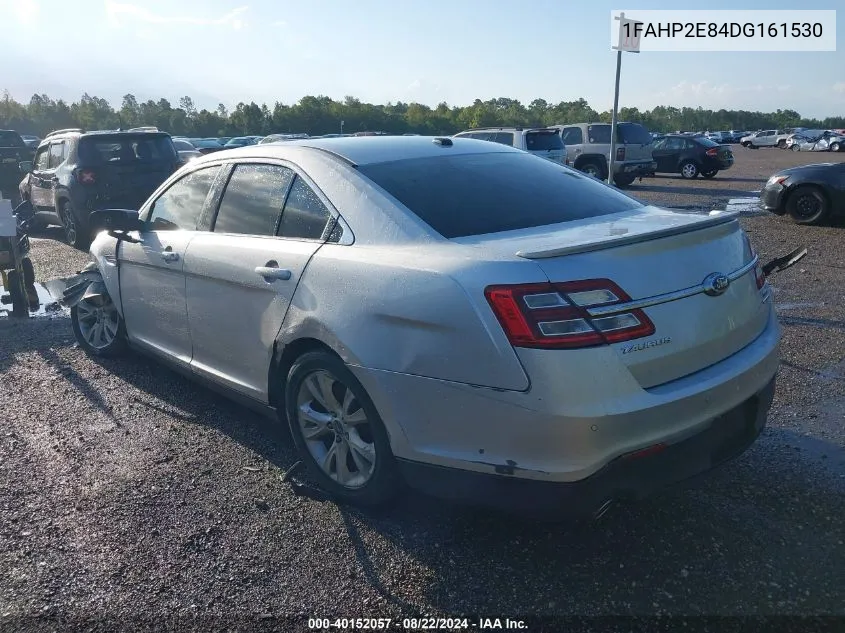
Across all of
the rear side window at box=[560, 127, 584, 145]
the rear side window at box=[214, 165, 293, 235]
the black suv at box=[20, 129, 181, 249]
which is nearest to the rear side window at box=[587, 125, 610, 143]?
the rear side window at box=[560, 127, 584, 145]

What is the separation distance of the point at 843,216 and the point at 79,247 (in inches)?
482

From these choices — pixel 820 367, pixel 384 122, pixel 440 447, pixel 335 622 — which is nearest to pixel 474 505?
pixel 440 447

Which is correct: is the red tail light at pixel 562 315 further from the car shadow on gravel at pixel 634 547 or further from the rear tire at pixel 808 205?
the rear tire at pixel 808 205

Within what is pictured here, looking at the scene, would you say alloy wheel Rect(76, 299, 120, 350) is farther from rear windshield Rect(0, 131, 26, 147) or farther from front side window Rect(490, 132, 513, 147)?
rear windshield Rect(0, 131, 26, 147)

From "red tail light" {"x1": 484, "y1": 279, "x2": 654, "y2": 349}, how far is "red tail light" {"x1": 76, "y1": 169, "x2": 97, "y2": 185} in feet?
33.4

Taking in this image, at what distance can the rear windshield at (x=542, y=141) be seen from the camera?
59.5 ft

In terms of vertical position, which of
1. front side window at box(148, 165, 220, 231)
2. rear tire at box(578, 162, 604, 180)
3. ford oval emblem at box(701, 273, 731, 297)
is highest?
front side window at box(148, 165, 220, 231)

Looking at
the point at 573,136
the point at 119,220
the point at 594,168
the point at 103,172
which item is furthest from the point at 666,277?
the point at 573,136

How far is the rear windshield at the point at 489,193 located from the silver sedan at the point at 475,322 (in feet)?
0.05

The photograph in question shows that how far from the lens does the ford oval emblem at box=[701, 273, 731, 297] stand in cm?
278

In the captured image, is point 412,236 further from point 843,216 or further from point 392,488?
point 843,216

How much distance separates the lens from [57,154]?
11930 millimetres

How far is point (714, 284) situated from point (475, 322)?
97cm

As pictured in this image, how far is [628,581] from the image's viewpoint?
2.76m
